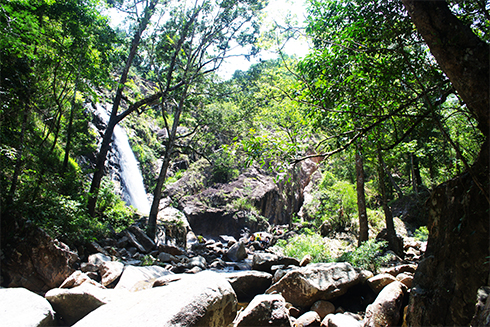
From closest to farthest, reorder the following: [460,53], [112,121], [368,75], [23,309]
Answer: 1. [460,53]
2. [23,309]
3. [368,75]
4. [112,121]

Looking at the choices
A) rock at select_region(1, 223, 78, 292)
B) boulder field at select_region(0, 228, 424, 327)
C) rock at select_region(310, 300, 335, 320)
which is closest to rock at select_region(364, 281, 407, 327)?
boulder field at select_region(0, 228, 424, 327)

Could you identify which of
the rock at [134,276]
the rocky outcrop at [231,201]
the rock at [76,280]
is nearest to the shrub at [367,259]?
the rock at [134,276]

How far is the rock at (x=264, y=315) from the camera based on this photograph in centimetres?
409

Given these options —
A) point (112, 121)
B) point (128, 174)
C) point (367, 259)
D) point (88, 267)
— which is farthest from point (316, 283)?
point (128, 174)

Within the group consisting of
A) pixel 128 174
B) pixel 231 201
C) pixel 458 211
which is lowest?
pixel 458 211

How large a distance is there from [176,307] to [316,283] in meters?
3.40

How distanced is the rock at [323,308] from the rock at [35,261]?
5703mm

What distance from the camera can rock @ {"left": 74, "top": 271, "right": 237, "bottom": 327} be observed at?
3133 mm

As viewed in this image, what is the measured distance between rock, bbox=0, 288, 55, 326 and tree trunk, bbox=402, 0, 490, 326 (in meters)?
5.15

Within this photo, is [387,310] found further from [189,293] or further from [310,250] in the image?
[310,250]

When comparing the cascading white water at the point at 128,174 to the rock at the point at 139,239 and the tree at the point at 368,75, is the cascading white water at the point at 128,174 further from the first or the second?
the tree at the point at 368,75

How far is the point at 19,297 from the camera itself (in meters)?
3.95

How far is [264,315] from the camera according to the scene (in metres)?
4.15

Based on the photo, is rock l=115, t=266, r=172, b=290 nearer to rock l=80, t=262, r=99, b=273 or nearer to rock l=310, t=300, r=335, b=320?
rock l=80, t=262, r=99, b=273
